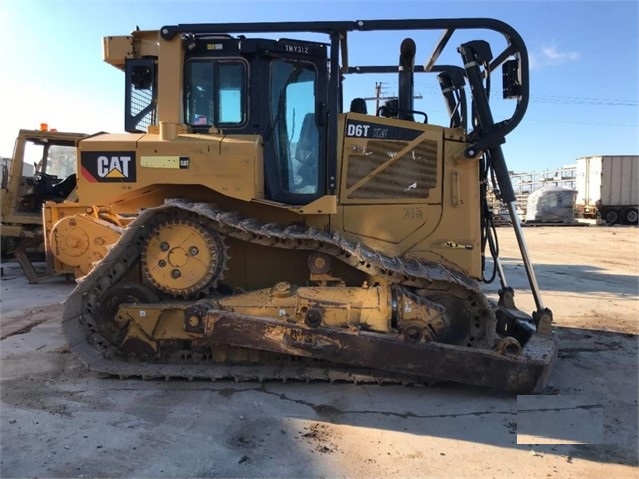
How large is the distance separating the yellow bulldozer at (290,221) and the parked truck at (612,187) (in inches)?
1116

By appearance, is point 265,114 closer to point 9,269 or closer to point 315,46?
point 315,46

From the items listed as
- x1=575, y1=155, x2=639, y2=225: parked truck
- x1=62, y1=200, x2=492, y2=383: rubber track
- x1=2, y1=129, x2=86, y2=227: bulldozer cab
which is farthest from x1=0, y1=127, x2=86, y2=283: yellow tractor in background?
x1=575, y1=155, x2=639, y2=225: parked truck

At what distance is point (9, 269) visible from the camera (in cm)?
1184

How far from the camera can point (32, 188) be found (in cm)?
1116

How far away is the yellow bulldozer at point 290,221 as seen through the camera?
443 cm

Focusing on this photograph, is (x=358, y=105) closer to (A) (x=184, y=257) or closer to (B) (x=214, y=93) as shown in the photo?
(B) (x=214, y=93)

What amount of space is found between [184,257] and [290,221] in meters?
1.08

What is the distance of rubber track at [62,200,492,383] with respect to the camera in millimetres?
4426

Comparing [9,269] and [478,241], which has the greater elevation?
[478,241]

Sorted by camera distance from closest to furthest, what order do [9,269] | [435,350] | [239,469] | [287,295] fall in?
[239,469] → [435,350] → [287,295] → [9,269]

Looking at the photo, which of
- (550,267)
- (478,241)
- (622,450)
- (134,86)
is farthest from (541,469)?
(550,267)

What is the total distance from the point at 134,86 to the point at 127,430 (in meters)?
3.23

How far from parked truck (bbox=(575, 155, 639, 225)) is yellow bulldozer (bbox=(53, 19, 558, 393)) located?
2836 cm

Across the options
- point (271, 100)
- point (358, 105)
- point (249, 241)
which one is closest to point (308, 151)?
point (271, 100)
